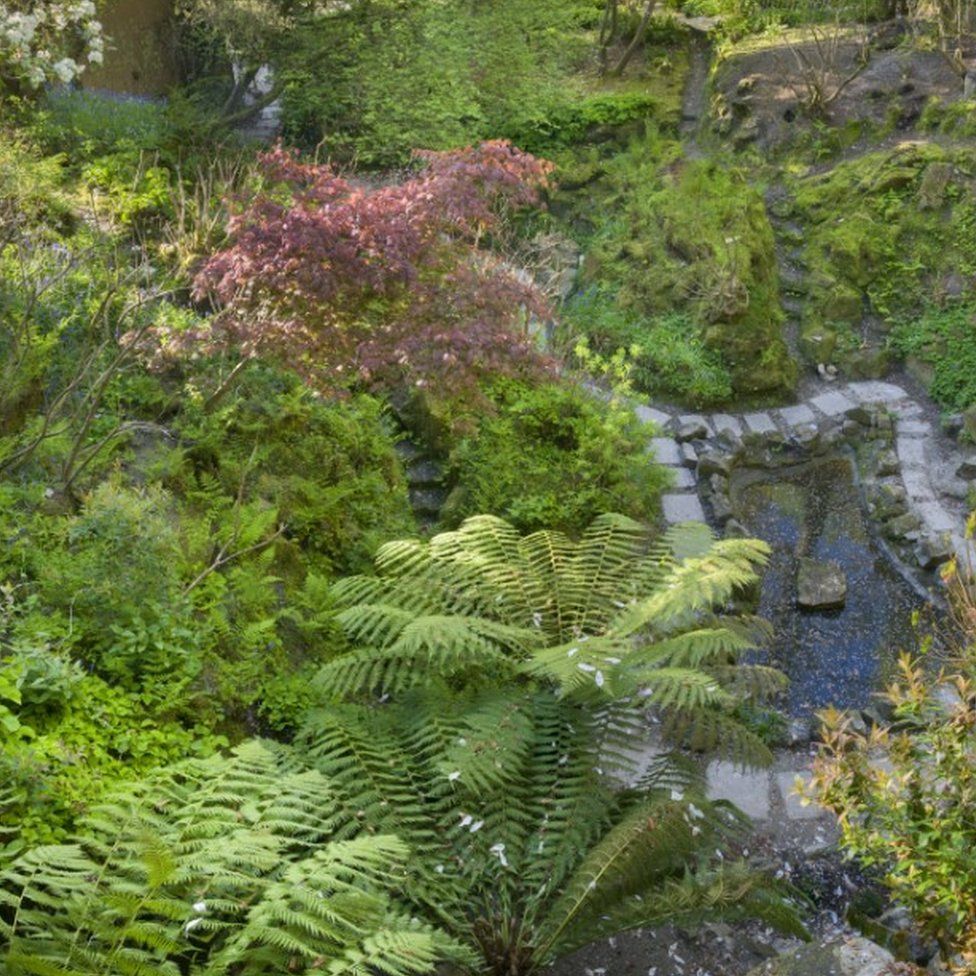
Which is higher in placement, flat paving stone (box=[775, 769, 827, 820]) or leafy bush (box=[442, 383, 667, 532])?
leafy bush (box=[442, 383, 667, 532])

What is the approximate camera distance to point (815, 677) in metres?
7.06

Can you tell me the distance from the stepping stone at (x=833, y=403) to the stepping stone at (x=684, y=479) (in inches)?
66.2

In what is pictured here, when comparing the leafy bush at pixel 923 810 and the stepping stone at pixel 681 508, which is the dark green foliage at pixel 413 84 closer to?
the stepping stone at pixel 681 508

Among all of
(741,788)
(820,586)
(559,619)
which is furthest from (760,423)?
(559,619)

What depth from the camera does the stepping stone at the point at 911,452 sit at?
898cm

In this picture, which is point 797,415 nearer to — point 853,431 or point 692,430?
point 853,431

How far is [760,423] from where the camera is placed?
374 inches

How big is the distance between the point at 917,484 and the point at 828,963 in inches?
215

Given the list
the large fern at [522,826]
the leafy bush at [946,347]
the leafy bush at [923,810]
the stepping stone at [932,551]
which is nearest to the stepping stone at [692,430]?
the stepping stone at [932,551]

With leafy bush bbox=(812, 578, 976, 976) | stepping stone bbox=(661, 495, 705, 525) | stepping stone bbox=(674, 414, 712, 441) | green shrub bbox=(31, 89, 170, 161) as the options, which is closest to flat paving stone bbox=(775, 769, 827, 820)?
leafy bush bbox=(812, 578, 976, 976)

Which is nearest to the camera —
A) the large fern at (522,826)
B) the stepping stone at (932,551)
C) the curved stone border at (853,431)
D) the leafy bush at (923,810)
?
the leafy bush at (923,810)

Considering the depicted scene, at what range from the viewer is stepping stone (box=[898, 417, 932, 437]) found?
30.5 feet

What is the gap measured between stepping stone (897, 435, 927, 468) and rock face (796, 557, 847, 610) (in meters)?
1.56

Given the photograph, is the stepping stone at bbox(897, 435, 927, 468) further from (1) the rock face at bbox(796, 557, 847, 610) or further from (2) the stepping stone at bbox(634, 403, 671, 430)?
(2) the stepping stone at bbox(634, 403, 671, 430)
